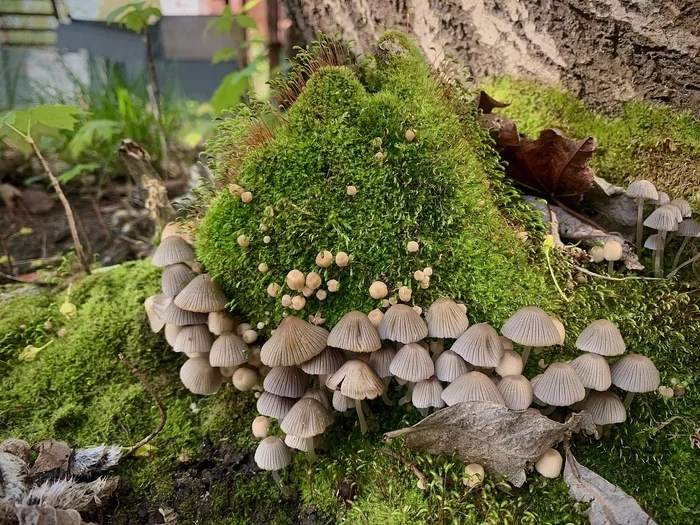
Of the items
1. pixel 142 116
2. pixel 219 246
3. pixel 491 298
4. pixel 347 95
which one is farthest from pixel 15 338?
pixel 142 116

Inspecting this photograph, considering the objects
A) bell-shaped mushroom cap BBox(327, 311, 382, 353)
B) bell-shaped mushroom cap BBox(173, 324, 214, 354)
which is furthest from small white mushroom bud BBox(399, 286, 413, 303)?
bell-shaped mushroom cap BBox(173, 324, 214, 354)

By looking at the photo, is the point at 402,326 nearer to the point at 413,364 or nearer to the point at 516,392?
the point at 413,364

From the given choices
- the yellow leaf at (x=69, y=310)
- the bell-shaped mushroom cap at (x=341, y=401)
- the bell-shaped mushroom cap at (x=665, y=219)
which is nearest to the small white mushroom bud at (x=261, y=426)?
the bell-shaped mushroom cap at (x=341, y=401)

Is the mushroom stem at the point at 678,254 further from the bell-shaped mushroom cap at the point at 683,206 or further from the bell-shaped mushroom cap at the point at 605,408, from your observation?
the bell-shaped mushroom cap at the point at 605,408

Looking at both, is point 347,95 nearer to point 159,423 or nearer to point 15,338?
point 159,423

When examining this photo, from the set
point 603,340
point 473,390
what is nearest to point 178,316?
point 473,390

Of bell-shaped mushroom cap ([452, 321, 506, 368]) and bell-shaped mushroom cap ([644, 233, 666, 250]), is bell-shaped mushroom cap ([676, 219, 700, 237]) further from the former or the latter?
bell-shaped mushroom cap ([452, 321, 506, 368])
